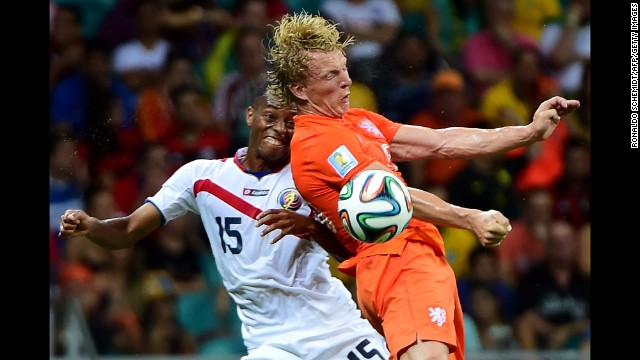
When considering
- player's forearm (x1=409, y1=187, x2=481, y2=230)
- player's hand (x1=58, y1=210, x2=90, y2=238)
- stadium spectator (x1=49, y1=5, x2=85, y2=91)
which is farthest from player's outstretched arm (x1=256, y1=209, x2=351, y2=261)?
stadium spectator (x1=49, y1=5, x2=85, y2=91)

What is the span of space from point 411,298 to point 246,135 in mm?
3692

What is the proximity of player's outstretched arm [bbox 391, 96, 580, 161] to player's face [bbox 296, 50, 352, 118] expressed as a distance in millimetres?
411

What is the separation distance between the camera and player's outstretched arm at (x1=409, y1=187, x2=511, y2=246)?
479 centimetres

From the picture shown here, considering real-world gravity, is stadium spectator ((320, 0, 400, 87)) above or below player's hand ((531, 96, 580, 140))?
above

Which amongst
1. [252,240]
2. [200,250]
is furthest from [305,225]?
[200,250]

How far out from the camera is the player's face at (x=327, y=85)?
5.36 meters

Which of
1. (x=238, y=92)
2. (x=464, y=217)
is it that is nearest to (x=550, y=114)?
(x=464, y=217)

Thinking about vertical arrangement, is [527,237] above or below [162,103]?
below

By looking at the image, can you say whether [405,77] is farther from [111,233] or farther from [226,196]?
[111,233]

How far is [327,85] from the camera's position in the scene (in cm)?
536

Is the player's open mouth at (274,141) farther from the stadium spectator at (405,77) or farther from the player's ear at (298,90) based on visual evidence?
the stadium spectator at (405,77)

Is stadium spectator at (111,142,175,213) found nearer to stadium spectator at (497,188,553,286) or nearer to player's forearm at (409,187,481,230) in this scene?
stadium spectator at (497,188,553,286)

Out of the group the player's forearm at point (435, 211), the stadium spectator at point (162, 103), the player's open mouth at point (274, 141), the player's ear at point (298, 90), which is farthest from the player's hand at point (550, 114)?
the stadium spectator at point (162, 103)

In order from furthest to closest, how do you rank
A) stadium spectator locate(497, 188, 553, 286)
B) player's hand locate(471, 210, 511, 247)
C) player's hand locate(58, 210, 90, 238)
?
stadium spectator locate(497, 188, 553, 286), player's hand locate(58, 210, 90, 238), player's hand locate(471, 210, 511, 247)
